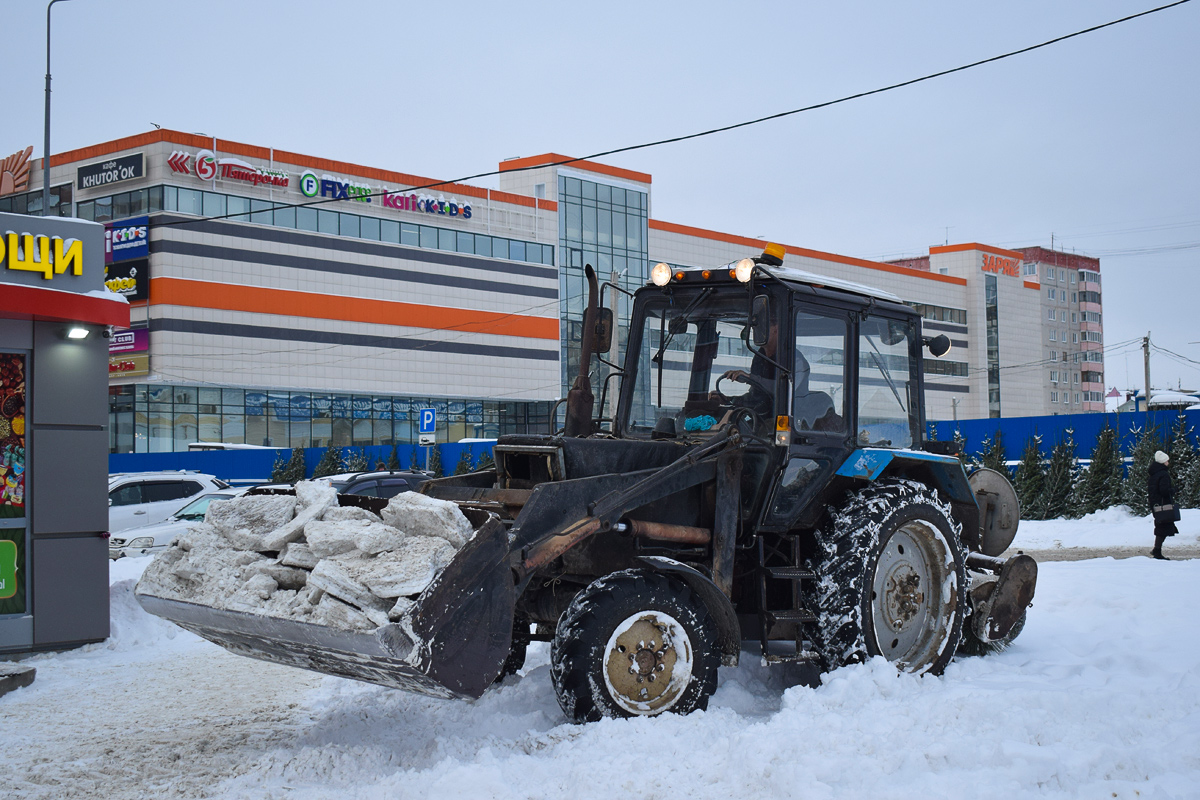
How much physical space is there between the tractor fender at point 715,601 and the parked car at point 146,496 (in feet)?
47.4

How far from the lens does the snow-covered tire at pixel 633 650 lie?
509cm

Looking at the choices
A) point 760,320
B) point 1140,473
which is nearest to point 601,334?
point 760,320

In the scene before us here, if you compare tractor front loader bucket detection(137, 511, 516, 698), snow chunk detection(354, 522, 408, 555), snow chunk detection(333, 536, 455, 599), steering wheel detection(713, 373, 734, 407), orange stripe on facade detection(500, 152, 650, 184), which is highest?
orange stripe on facade detection(500, 152, 650, 184)

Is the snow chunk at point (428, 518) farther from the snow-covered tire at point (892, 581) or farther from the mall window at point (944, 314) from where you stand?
the mall window at point (944, 314)

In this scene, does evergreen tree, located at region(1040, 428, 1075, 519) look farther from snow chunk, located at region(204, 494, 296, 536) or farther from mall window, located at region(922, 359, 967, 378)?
mall window, located at region(922, 359, 967, 378)

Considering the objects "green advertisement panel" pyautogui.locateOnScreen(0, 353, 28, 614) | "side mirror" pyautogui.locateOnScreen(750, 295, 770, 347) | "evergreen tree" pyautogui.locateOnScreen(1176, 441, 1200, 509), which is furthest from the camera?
"evergreen tree" pyautogui.locateOnScreen(1176, 441, 1200, 509)

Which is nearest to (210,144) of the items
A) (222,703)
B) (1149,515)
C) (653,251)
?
(653,251)

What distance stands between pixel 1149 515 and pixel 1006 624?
16562 millimetres

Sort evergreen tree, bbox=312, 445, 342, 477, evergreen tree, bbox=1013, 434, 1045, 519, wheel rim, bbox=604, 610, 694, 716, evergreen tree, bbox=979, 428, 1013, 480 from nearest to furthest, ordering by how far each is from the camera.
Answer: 1. wheel rim, bbox=604, 610, 694, 716
2. evergreen tree, bbox=1013, 434, 1045, 519
3. evergreen tree, bbox=979, 428, 1013, 480
4. evergreen tree, bbox=312, 445, 342, 477

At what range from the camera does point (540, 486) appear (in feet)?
17.5

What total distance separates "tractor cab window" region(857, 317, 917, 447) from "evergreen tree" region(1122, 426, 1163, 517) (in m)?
17.1

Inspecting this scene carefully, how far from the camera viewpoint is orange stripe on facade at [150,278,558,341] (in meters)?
52.6

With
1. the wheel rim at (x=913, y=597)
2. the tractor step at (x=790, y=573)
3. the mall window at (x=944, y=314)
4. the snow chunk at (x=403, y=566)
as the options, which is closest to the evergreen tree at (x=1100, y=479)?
the wheel rim at (x=913, y=597)

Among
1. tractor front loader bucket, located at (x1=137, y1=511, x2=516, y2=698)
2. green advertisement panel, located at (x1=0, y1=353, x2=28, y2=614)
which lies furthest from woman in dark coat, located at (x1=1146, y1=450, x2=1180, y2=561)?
green advertisement panel, located at (x1=0, y1=353, x2=28, y2=614)
